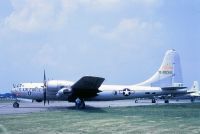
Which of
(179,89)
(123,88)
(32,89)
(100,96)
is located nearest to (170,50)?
(179,89)

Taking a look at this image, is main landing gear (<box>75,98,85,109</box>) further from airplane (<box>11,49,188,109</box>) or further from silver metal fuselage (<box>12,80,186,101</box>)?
silver metal fuselage (<box>12,80,186,101</box>)

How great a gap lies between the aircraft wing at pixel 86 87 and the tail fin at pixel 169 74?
24.0 ft

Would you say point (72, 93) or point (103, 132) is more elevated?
point (72, 93)

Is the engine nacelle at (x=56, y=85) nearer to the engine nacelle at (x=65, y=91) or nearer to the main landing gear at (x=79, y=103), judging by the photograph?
the engine nacelle at (x=65, y=91)

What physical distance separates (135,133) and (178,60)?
81.7 ft

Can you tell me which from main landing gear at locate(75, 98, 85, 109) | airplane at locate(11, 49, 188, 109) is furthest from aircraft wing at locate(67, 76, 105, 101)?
main landing gear at locate(75, 98, 85, 109)

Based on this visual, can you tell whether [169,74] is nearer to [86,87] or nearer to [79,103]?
[86,87]

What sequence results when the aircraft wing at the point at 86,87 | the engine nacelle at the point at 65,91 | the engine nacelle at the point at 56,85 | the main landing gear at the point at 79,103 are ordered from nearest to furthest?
the aircraft wing at the point at 86,87, the engine nacelle at the point at 65,91, the main landing gear at the point at 79,103, the engine nacelle at the point at 56,85

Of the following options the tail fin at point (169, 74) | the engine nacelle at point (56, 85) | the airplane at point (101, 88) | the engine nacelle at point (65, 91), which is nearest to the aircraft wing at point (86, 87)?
the airplane at point (101, 88)

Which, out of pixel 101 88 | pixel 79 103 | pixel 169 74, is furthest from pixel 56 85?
pixel 169 74

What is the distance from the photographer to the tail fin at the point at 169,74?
35.4m

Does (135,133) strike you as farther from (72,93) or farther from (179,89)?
(179,89)

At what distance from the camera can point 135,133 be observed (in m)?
12.4

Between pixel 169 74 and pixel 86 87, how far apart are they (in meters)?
10.7
